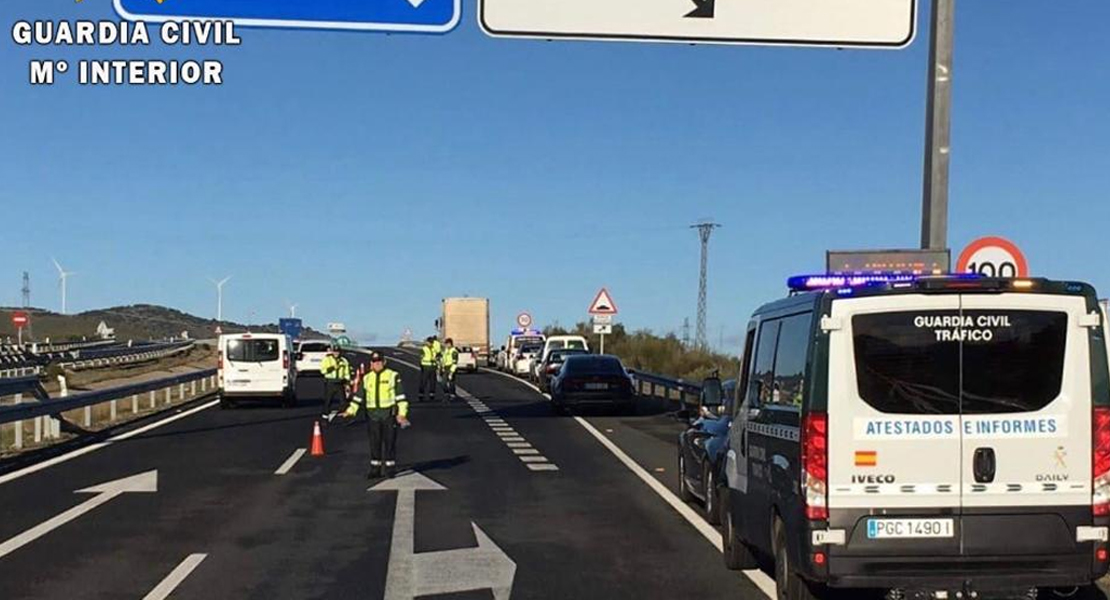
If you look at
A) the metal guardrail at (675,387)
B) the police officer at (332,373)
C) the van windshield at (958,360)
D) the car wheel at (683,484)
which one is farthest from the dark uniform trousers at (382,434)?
the police officer at (332,373)

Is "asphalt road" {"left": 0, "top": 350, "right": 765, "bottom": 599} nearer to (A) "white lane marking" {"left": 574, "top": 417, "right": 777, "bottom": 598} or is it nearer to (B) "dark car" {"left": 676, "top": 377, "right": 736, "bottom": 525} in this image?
(A) "white lane marking" {"left": 574, "top": 417, "right": 777, "bottom": 598}

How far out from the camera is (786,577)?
8.70 m

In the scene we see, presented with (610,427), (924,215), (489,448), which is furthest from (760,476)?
(610,427)

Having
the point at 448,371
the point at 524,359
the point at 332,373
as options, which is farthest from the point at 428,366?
the point at 524,359

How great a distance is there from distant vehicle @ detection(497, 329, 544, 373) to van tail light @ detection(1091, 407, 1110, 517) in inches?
2027

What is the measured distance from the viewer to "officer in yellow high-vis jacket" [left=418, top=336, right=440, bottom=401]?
1451 inches

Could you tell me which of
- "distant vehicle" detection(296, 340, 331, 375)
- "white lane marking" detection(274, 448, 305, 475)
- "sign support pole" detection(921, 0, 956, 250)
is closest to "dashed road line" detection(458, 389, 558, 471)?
"white lane marking" detection(274, 448, 305, 475)

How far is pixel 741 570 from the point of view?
10.8 metres

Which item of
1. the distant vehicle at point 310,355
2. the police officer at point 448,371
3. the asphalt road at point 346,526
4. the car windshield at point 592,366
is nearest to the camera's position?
the asphalt road at point 346,526

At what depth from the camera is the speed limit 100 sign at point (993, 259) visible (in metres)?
11.7

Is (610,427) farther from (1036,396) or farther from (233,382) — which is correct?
(1036,396)

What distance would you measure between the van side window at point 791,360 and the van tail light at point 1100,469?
69.5 inches

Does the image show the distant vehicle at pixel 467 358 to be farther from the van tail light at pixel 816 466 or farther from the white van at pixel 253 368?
the van tail light at pixel 816 466

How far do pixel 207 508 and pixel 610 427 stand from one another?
46.0 feet
